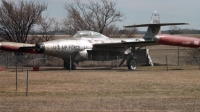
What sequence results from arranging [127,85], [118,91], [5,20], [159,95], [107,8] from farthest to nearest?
[107,8], [5,20], [127,85], [118,91], [159,95]

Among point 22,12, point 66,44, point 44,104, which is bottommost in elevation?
point 44,104

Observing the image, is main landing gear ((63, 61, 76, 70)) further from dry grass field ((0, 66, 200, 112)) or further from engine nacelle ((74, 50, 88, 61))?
dry grass field ((0, 66, 200, 112))

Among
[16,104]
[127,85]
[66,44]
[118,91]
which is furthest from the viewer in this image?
[66,44]

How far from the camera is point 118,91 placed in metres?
17.9

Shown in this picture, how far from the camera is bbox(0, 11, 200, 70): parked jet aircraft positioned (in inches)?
1212

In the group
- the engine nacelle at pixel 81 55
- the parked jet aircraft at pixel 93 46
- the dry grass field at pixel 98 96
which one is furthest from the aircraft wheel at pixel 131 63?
the dry grass field at pixel 98 96

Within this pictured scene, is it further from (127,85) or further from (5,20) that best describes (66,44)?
(5,20)

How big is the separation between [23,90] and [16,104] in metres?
4.50

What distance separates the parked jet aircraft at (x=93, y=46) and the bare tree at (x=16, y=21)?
11520 mm

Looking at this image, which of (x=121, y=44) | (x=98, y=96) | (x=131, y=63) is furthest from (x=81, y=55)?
(x=98, y=96)

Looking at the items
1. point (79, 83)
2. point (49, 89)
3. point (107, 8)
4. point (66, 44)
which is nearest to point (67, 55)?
point (66, 44)

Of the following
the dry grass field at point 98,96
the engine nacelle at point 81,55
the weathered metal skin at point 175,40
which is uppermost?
the weathered metal skin at point 175,40

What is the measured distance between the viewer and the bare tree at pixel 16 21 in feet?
148

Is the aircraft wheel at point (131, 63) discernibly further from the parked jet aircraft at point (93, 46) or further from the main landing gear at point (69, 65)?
the main landing gear at point (69, 65)
